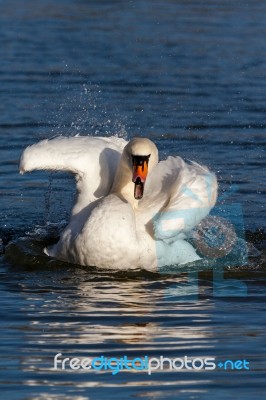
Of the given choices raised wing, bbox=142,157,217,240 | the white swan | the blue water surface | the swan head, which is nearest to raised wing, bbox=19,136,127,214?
the white swan

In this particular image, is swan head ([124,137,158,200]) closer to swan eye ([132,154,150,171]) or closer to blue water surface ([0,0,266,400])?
swan eye ([132,154,150,171])

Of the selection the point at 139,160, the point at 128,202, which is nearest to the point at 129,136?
the point at 128,202

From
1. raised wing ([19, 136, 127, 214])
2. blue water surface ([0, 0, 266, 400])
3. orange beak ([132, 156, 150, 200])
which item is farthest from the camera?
raised wing ([19, 136, 127, 214])

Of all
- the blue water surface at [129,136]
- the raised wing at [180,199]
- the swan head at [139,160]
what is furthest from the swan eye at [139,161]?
the blue water surface at [129,136]

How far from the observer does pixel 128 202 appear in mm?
9992

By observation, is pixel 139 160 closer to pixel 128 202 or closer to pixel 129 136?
pixel 128 202

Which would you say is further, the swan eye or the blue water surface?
the swan eye

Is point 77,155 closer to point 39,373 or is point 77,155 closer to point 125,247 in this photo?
point 125,247

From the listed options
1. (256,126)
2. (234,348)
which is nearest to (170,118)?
(256,126)

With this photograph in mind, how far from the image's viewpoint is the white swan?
31.3 feet

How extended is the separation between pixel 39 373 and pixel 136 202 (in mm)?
2930

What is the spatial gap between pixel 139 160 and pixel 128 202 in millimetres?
516

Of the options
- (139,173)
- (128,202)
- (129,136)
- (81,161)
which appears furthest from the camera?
(129,136)

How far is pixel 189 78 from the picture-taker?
16.5 meters
